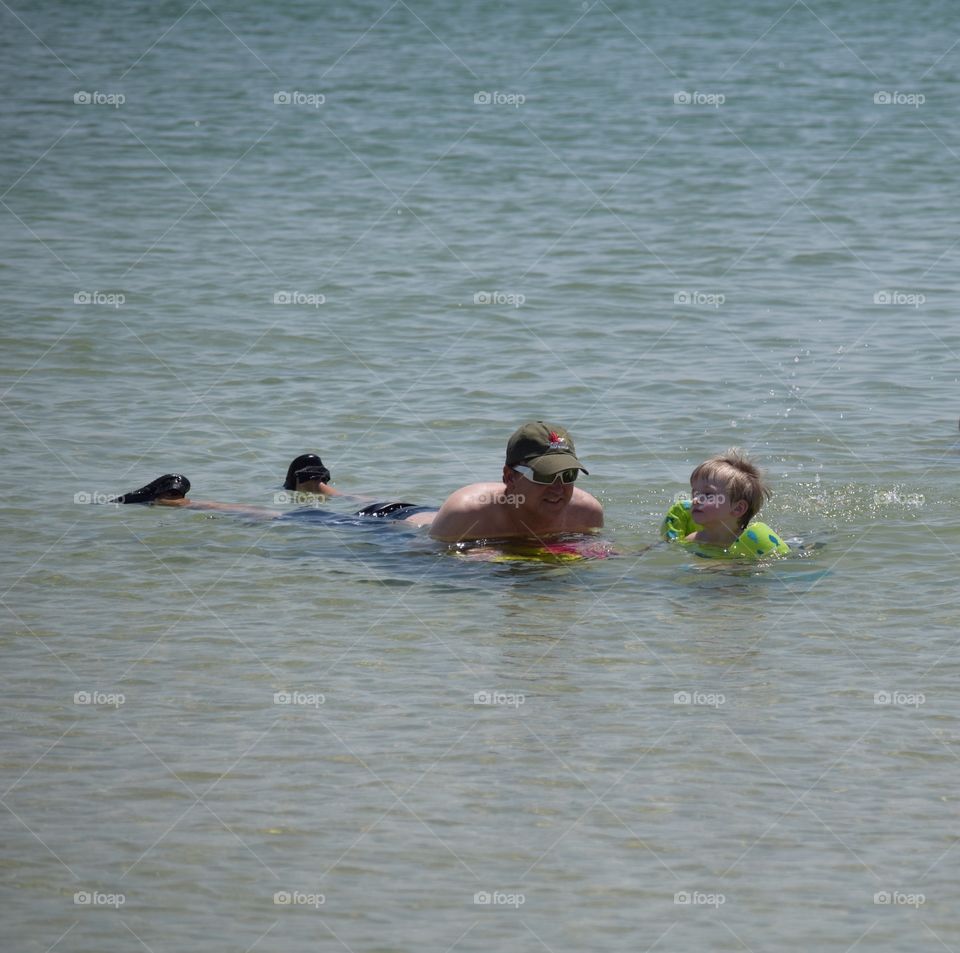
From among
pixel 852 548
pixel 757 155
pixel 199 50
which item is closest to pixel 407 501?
pixel 852 548

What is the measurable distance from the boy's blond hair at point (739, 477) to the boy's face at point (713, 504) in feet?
0.07

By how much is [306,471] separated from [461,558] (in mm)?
1596

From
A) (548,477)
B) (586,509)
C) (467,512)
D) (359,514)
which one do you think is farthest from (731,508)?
(359,514)

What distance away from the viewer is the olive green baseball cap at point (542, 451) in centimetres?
932

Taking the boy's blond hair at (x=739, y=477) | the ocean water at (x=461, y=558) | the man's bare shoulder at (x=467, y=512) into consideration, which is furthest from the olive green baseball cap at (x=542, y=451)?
the boy's blond hair at (x=739, y=477)

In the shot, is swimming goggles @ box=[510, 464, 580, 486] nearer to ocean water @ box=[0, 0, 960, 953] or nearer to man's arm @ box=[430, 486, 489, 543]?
man's arm @ box=[430, 486, 489, 543]

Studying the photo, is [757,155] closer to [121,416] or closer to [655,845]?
[121,416]

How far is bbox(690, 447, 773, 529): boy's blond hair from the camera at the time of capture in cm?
942

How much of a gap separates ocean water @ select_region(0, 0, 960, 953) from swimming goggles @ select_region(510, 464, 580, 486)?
1.70 ft

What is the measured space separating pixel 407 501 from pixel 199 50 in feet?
74.4

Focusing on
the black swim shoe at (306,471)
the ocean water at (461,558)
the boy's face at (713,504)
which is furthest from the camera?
the black swim shoe at (306,471)

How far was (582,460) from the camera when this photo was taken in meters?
11.6

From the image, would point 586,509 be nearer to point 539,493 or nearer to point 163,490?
point 539,493

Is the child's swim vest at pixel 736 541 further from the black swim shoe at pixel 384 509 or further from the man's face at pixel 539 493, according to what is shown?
the black swim shoe at pixel 384 509
